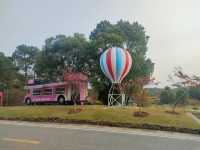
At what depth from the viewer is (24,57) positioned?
56.8 m

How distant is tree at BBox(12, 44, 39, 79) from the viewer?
55844 mm

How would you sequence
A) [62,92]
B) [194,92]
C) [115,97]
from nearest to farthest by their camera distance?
[194,92], [115,97], [62,92]

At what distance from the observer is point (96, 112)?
14367 millimetres

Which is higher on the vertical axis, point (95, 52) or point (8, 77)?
point (95, 52)

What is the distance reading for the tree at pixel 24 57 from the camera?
183 feet

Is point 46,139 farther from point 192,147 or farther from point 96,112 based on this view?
point 96,112

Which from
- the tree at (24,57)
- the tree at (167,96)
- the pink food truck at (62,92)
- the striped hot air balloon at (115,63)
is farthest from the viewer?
the tree at (24,57)

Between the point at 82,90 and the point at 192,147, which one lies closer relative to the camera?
the point at 192,147

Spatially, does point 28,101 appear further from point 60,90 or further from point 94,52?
point 94,52

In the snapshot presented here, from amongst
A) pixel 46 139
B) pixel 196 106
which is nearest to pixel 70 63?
pixel 196 106

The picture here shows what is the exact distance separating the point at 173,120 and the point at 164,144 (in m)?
4.45

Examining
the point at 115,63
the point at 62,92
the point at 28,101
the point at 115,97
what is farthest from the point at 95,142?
the point at 28,101

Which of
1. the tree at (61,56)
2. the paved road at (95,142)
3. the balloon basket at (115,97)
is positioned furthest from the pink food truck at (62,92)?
the paved road at (95,142)

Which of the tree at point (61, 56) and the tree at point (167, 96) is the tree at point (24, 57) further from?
the tree at point (167, 96)
